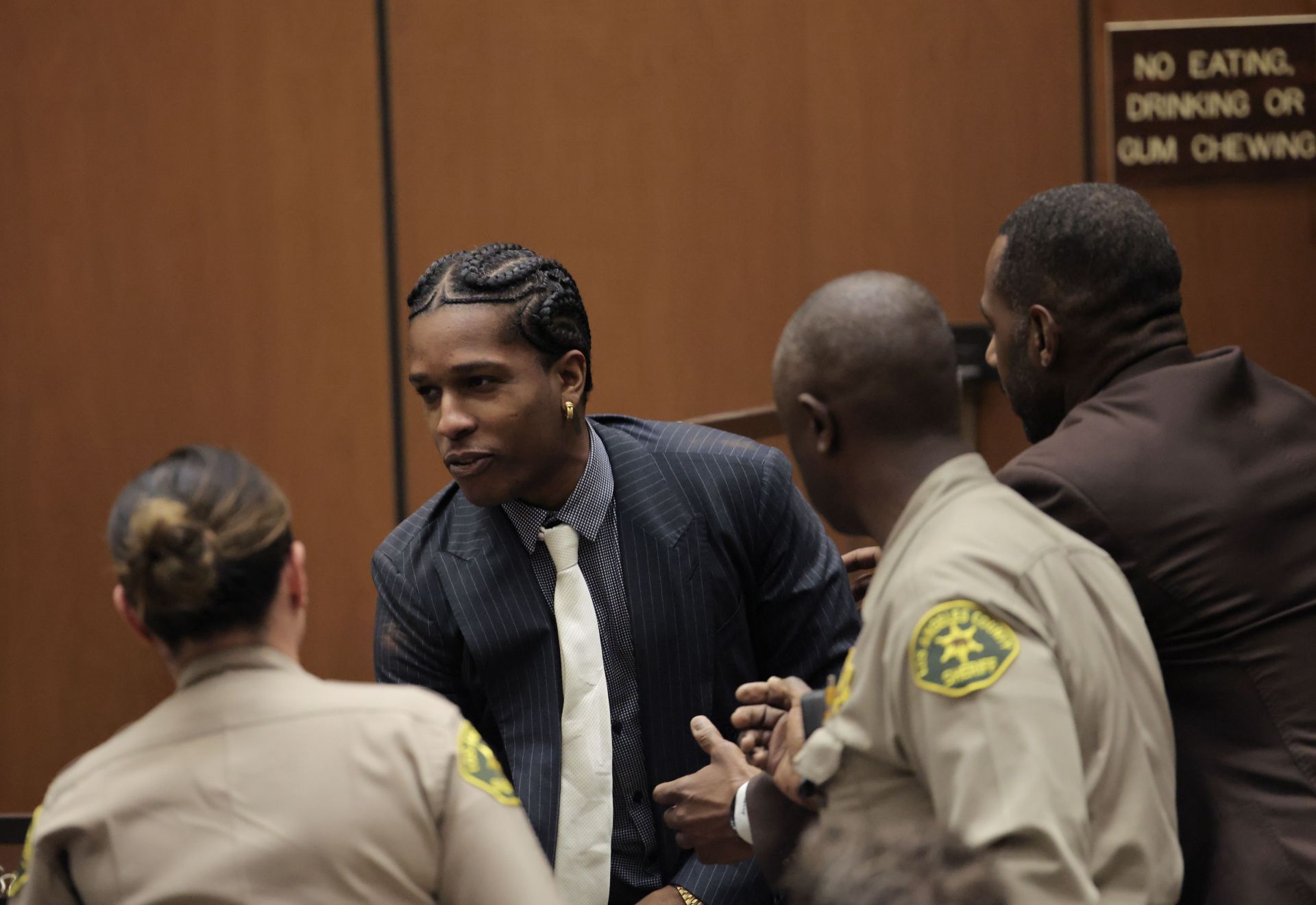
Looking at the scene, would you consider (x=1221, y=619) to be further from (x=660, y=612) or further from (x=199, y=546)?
(x=199, y=546)

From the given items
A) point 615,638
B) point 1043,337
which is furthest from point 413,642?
point 1043,337

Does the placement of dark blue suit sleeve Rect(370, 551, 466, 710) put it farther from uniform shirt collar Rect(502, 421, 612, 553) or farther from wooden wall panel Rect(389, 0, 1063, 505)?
wooden wall panel Rect(389, 0, 1063, 505)

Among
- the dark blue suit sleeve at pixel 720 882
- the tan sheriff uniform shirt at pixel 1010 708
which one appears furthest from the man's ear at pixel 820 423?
the dark blue suit sleeve at pixel 720 882

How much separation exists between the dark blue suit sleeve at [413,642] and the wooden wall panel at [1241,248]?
198 centimetres

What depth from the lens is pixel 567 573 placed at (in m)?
1.96

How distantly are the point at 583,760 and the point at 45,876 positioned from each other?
778mm

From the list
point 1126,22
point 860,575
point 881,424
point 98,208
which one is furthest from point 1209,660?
point 98,208

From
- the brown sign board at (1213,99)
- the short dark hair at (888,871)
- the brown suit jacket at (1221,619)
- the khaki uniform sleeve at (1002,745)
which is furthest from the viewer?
the brown sign board at (1213,99)

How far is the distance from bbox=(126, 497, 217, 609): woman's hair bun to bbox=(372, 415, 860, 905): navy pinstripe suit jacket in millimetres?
694

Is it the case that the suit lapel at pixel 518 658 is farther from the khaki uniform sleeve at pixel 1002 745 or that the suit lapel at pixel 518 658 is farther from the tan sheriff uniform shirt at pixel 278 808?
the khaki uniform sleeve at pixel 1002 745

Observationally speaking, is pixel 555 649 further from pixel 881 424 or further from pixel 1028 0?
pixel 1028 0

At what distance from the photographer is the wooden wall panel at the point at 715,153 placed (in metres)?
3.26

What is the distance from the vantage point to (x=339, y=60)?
3.34m

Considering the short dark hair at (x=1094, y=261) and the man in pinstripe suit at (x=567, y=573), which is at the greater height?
the short dark hair at (x=1094, y=261)
